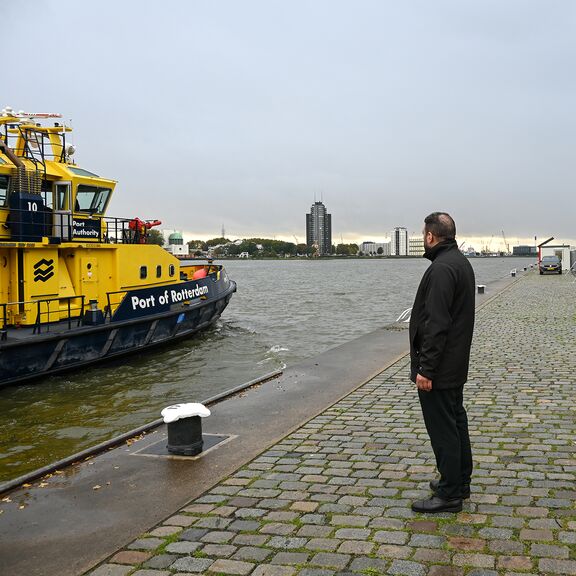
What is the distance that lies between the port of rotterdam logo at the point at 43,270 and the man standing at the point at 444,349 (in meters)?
10.9

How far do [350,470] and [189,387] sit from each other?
7.48 meters

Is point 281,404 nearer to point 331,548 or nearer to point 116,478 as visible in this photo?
point 116,478

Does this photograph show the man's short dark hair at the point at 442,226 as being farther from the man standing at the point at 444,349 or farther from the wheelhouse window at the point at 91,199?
the wheelhouse window at the point at 91,199

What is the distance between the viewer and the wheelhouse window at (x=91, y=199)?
48.3 ft

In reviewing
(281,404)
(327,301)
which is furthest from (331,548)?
(327,301)

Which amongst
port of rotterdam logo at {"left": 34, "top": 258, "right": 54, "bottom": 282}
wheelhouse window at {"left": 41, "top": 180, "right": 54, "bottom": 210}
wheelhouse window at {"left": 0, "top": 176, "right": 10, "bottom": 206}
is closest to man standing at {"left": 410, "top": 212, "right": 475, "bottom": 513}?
port of rotterdam logo at {"left": 34, "top": 258, "right": 54, "bottom": 282}

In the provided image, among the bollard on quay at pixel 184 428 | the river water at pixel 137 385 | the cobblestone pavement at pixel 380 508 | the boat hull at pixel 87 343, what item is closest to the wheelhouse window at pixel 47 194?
the boat hull at pixel 87 343

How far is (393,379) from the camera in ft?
30.4

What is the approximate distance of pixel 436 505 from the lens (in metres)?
4.28

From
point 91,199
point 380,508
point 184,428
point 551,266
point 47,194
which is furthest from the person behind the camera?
point 551,266

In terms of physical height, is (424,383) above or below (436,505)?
above

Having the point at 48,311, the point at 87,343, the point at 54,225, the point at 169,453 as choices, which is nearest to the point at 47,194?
the point at 54,225

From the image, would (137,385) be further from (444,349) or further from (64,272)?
(444,349)

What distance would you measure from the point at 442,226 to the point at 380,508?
206cm
